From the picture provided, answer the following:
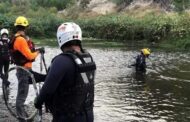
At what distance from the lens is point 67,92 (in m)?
5.23

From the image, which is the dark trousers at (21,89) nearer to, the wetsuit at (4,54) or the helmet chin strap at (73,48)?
the helmet chin strap at (73,48)

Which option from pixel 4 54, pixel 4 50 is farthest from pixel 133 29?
pixel 4 50

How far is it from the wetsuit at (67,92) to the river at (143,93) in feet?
16.7

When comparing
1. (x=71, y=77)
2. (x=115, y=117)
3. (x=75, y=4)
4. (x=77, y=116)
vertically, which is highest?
(x=75, y=4)

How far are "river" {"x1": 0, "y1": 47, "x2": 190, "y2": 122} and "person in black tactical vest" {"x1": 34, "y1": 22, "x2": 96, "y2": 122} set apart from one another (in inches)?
201

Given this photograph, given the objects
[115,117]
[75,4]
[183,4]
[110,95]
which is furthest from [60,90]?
[75,4]

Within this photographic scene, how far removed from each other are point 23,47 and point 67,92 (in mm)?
4037

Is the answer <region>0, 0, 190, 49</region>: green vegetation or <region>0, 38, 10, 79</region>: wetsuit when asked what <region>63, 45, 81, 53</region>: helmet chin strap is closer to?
<region>0, 38, 10, 79</region>: wetsuit

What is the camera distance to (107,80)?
16.9 m

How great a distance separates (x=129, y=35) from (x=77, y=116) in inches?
1538

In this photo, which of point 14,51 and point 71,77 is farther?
point 14,51

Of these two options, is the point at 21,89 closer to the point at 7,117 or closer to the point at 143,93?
the point at 7,117

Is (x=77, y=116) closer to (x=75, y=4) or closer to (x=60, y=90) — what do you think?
(x=60, y=90)

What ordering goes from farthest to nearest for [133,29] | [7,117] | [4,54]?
[133,29], [4,54], [7,117]
